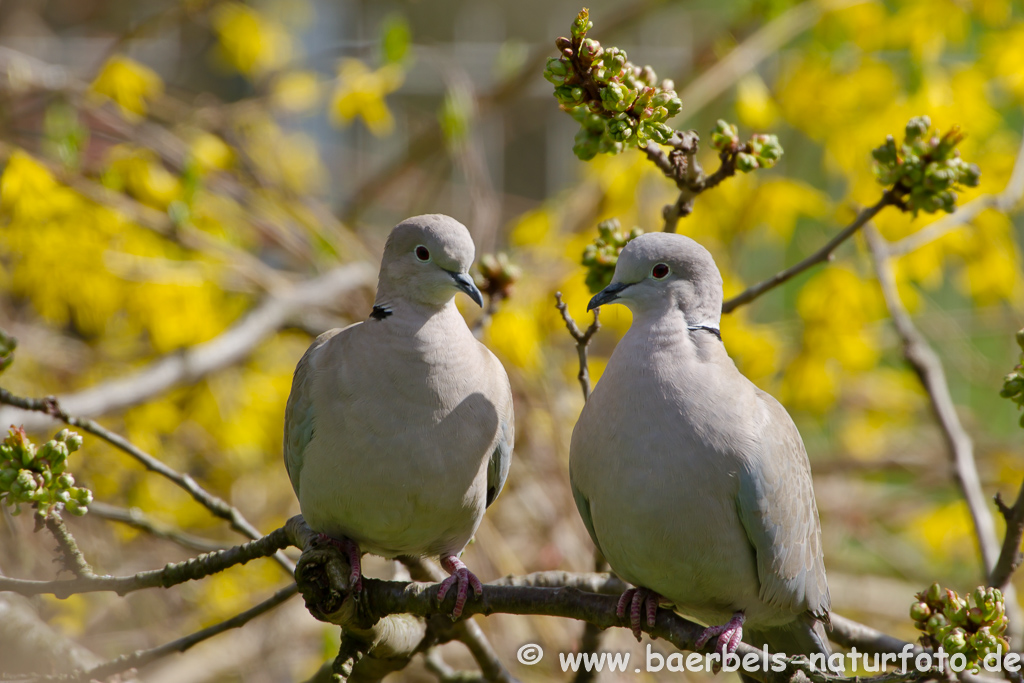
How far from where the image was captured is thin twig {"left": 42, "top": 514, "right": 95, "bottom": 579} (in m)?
1.68

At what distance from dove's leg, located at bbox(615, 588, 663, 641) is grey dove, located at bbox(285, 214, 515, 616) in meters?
0.28

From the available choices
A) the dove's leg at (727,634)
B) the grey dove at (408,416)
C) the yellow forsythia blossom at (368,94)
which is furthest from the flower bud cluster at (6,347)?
the yellow forsythia blossom at (368,94)

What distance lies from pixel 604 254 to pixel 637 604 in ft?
2.43

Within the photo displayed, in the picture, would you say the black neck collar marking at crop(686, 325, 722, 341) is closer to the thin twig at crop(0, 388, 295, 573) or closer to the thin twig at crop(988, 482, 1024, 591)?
the thin twig at crop(988, 482, 1024, 591)

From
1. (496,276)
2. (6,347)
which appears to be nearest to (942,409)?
(496,276)

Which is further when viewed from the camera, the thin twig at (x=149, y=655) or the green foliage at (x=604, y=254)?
the green foliage at (x=604, y=254)

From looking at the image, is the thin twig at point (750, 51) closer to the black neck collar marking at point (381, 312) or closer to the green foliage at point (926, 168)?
the green foliage at point (926, 168)

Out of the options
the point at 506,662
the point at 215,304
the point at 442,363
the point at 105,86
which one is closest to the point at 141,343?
the point at 215,304

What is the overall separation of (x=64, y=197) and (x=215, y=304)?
3.73ft

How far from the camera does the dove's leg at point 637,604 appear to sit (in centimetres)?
175

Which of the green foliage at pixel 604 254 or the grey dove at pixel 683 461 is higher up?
the green foliage at pixel 604 254

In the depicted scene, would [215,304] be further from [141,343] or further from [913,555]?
[913,555]

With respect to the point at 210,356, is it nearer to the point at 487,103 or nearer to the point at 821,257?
the point at 487,103

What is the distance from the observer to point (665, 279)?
5.86ft
